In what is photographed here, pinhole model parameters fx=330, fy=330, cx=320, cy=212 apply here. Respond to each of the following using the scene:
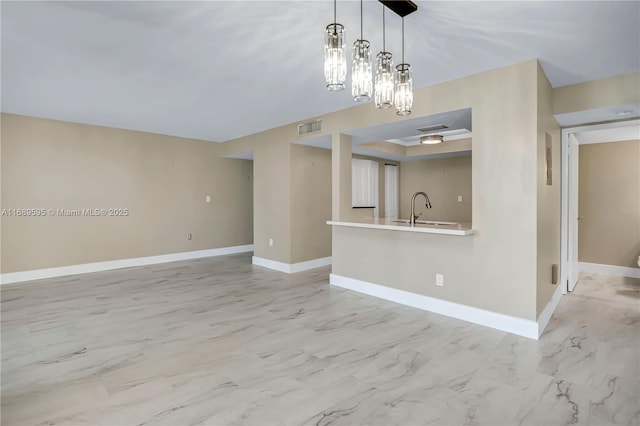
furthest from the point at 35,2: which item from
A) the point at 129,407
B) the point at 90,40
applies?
the point at 129,407

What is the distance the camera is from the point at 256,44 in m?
2.70

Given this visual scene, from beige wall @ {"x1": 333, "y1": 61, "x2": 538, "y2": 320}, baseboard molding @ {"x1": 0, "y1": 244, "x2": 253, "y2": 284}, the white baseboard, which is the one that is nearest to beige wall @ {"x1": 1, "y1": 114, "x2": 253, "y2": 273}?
baseboard molding @ {"x1": 0, "y1": 244, "x2": 253, "y2": 284}

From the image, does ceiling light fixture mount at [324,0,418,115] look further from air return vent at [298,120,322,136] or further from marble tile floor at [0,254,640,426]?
air return vent at [298,120,322,136]

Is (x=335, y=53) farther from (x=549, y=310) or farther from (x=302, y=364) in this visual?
(x=549, y=310)

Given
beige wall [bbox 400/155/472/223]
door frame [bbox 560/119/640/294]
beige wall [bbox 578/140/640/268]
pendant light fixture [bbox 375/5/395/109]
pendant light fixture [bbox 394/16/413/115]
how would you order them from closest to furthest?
pendant light fixture [bbox 375/5/395/109], pendant light fixture [bbox 394/16/413/115], door frame [bbox 560/119/640/294], beige wall [bbox 578/140/640/268], beige wall [bbox 400/155/472/223]

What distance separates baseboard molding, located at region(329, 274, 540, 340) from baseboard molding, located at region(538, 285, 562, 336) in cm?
16

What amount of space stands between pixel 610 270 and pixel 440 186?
3.38 metres

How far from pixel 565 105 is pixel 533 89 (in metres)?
0.88

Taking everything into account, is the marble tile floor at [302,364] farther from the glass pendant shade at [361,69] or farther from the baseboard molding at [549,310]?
the glass pendant shade at [361,69]

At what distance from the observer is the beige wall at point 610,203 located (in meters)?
5.25

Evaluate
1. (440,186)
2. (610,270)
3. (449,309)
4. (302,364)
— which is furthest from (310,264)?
(610,270)

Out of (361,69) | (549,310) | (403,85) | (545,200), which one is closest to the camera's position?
(361,69)

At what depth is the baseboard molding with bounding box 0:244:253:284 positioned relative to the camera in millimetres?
5078

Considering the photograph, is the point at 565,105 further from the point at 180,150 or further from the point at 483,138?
the point at 180,150
